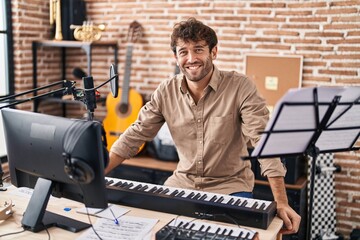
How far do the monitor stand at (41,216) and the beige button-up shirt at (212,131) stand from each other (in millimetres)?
711

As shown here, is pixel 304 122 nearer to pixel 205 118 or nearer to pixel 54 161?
pixel 205 118

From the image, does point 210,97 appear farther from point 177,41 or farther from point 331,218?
point 331,218

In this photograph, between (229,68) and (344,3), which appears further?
(229,68)

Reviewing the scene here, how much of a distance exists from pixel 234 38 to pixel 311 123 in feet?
7.41

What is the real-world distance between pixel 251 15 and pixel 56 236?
8.85ft

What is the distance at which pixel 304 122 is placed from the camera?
1.84 meters

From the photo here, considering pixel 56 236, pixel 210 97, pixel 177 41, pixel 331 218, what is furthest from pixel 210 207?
pixel 331 218

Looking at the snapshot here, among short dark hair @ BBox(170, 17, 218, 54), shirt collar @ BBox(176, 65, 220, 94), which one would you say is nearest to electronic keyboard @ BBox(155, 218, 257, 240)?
shirt collar @ BBox(176, 65, 220, 94)

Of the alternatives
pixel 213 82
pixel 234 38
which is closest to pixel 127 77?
pixel 234 38

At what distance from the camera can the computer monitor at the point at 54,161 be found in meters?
1.70

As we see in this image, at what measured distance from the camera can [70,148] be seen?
172 cm

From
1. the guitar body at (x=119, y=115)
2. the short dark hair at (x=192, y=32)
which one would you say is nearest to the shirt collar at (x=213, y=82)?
the short dark hair at (x=192, y=32)

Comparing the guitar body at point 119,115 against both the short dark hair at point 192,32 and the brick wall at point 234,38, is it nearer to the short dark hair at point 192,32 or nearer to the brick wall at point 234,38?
the brick wall at point 234,38

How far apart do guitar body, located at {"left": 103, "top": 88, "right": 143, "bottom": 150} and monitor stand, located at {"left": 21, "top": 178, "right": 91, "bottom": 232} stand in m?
2.29
